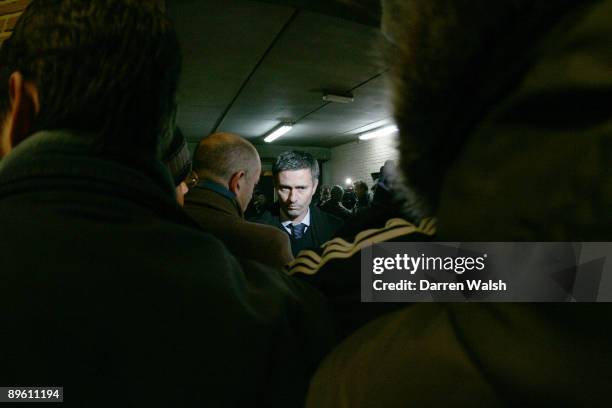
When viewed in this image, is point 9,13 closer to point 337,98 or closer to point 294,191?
point 294,191

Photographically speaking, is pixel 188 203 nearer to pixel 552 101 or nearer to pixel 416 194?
pixel 416 194

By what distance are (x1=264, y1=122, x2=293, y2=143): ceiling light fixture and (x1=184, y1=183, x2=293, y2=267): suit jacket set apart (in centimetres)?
594

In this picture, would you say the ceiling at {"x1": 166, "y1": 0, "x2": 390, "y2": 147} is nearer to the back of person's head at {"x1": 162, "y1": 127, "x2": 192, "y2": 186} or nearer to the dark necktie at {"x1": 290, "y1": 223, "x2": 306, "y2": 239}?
the back of person's head at {"x1": 162, "y1": 127, "x2": 192, "y2": 186}

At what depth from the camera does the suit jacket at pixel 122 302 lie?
0.43m

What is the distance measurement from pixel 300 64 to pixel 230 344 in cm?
445

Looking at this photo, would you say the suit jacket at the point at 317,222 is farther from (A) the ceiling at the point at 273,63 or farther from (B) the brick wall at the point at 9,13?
A: (B) the brick wall at the point at 9,13

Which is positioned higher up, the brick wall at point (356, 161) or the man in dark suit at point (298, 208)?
the brick wall at point (356, 161)

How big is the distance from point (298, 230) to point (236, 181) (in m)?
1.24

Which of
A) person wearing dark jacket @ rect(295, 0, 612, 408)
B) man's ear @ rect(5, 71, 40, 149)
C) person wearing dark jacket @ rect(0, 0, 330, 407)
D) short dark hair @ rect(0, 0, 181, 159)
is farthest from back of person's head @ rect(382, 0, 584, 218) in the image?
man's ear @ rect(5, 71, 40, 149)

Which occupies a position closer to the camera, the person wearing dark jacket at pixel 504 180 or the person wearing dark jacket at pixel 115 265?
the person wearing dark jacket at pixel 504 180

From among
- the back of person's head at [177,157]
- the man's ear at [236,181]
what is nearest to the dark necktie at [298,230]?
the man's ear at [236,181]

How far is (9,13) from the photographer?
1.60m

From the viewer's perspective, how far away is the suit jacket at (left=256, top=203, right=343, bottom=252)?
3.25 meters

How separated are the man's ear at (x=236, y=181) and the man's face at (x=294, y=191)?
1.06 metres
